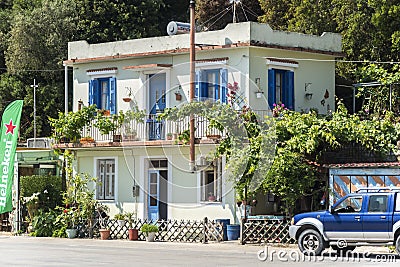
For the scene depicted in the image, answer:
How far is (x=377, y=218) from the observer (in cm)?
2630

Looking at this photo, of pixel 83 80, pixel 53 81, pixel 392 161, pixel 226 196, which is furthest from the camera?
pixel 53 81

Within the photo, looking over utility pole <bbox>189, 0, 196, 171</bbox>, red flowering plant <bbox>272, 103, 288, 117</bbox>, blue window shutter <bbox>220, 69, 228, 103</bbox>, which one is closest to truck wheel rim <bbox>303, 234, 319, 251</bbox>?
red flowering plant <bbox>272, 103, 288, 117</bbox>

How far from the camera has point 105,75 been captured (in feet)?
132

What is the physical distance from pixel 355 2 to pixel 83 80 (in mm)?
12904

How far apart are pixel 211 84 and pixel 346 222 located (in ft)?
37.9

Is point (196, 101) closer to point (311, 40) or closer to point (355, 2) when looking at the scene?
point (311, 40)

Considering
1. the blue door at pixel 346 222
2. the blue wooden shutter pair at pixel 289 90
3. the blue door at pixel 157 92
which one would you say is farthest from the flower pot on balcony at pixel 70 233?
the blue door at pixel 346 222

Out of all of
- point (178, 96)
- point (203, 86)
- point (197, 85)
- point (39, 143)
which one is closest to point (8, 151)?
point (178, 96)

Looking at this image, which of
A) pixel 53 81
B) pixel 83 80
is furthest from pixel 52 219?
pixel 53 81

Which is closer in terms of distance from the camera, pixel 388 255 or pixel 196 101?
pixel 388 255

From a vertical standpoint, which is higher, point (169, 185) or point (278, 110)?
point (278, 110)

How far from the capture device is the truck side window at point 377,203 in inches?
1038

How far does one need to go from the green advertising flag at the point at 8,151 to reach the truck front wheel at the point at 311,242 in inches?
590

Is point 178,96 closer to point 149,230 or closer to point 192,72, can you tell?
point 192,72
